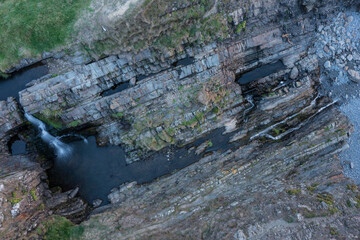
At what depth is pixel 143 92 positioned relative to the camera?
1691 cm

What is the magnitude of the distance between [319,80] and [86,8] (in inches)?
719

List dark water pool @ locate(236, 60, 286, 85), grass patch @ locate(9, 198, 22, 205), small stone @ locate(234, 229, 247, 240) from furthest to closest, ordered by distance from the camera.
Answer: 1. dark water pool @ locate(236, 60, 286, 85)
2. grass patch @ locate(9, 198, 22, 205)
3. small stone @ locate(234, 229, 247, 240)

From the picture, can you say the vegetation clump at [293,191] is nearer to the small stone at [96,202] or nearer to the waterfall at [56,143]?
the small stone at [96,202]

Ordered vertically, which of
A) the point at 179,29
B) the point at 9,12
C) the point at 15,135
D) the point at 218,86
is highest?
the point at 9,12

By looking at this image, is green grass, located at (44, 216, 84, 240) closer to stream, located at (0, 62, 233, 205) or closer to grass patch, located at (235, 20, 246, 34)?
stream, located at (0, 62, 233, 205)

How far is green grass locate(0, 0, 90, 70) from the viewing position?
15.6 metres

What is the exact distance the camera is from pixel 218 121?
61.4 feet

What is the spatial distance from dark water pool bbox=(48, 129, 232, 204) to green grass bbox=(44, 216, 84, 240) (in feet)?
10.3

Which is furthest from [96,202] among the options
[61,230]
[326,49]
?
[326,49]

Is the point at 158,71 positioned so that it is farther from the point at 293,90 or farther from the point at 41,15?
the point at 293,90

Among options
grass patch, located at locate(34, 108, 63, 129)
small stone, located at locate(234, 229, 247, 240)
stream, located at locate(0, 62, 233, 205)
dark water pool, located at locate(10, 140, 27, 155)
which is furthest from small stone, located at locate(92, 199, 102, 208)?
small stone, located at locate(234, 229, 247, 240)

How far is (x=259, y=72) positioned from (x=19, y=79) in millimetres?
17878

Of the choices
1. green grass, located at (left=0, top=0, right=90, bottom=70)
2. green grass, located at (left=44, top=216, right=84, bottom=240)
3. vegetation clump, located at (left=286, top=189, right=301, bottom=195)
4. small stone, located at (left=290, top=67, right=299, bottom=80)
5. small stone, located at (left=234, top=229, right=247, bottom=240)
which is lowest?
vegetation clump, located at (left=286, top=189, right=301, bottom=195)

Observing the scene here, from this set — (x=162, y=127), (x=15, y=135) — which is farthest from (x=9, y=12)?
(x=162, y=127)
